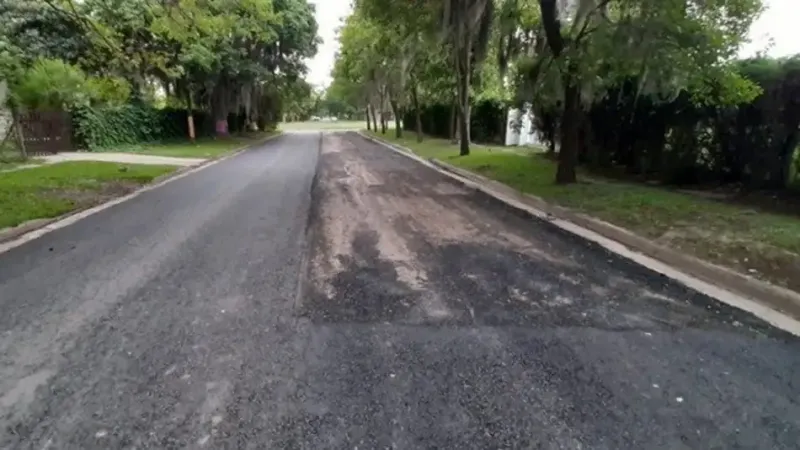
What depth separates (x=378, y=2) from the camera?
15219 millimetres

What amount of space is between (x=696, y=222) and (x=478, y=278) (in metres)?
3.96

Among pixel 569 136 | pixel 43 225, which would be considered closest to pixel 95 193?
pixel 43 225

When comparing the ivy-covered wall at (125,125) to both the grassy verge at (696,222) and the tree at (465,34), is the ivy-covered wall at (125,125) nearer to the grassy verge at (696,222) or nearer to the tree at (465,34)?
the tree at (465,34)

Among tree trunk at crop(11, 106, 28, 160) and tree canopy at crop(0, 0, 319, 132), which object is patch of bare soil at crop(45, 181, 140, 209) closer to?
tree canopy at crop(0, 0, 319, 132)

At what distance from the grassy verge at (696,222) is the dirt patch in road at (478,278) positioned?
3.10ft

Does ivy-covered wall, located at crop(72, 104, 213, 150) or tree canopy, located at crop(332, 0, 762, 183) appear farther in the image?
ivy-covered wall, located at crop(72, 104, 213, 150)

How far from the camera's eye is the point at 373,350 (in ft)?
12.1

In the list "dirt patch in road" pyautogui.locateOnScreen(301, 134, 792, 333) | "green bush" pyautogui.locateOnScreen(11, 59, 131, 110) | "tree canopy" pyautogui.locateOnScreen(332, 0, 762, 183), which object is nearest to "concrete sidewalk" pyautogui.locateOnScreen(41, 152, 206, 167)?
"green bush" pyautogui.locateOnScreen(11, 59, 131, 110)

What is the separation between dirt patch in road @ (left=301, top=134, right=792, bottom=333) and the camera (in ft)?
14.3

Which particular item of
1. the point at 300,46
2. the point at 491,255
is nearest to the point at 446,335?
the point at 491,255

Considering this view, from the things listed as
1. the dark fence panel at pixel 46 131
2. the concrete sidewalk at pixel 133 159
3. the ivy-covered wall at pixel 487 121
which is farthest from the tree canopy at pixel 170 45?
the ivy-covered wall at pixel 487 121

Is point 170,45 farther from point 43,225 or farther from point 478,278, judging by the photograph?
point 478,278

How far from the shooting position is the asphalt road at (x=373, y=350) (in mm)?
2809

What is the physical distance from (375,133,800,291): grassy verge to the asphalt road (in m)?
1.04
